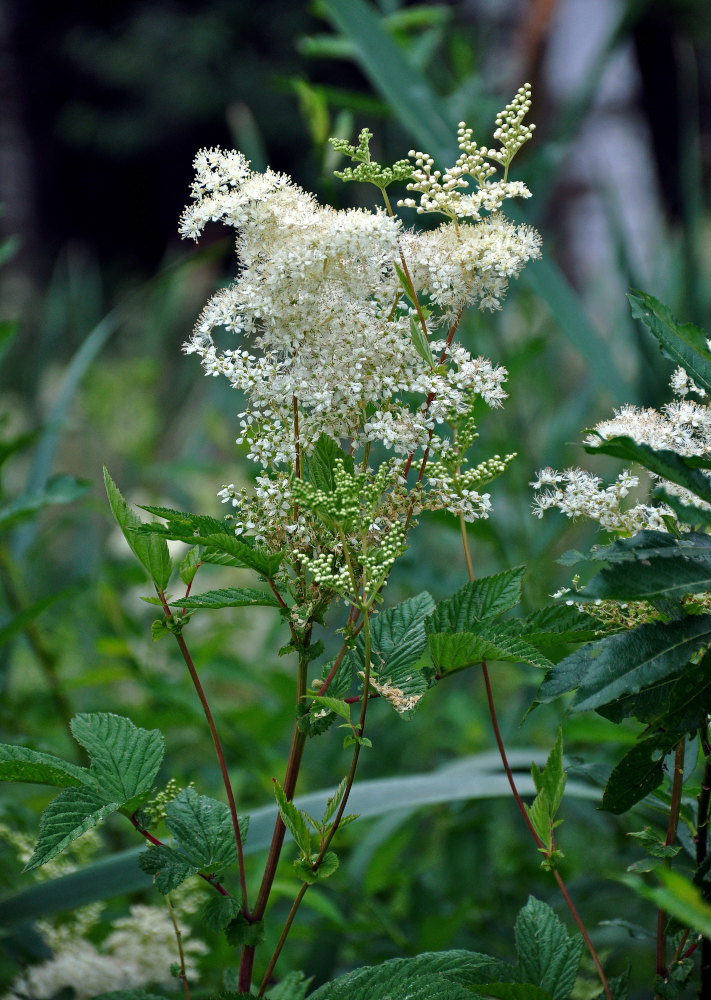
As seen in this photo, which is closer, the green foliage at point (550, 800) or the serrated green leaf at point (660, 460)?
the serrated green leaf at point (660, 460)

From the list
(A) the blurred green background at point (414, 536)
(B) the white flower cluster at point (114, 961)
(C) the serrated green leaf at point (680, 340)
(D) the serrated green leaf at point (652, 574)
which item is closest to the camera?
(D) the serrated green leaf at point (652, 574)

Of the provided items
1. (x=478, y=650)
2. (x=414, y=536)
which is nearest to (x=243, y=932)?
(x=478, y=650)

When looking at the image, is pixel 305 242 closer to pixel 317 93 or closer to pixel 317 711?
pixel 317 711

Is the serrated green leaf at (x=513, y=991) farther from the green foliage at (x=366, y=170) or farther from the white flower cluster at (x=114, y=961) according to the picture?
the green foliage at (x=366, y=170)

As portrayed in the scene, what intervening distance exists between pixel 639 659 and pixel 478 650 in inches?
3.9

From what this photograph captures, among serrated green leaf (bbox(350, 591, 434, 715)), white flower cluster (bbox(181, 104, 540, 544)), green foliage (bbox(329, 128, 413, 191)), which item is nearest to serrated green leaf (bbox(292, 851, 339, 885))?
serrated green leaf (bbox(350, 591, 434, 715))

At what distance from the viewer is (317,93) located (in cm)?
115

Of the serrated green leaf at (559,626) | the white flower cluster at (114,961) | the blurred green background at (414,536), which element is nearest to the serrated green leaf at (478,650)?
the serrated green leaf at (559,626)

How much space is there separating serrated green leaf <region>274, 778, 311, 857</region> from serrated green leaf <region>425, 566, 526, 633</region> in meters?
0.16

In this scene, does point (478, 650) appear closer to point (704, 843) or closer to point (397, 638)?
point (397, 638)

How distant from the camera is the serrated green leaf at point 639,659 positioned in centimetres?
50

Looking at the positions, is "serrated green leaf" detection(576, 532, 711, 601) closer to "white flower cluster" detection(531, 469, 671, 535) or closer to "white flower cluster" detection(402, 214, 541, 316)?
"white flower cluster" detection(531, 469, 671, 535)

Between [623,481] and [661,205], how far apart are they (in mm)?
4896

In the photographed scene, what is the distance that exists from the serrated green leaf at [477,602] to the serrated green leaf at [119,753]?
0.24 metres
